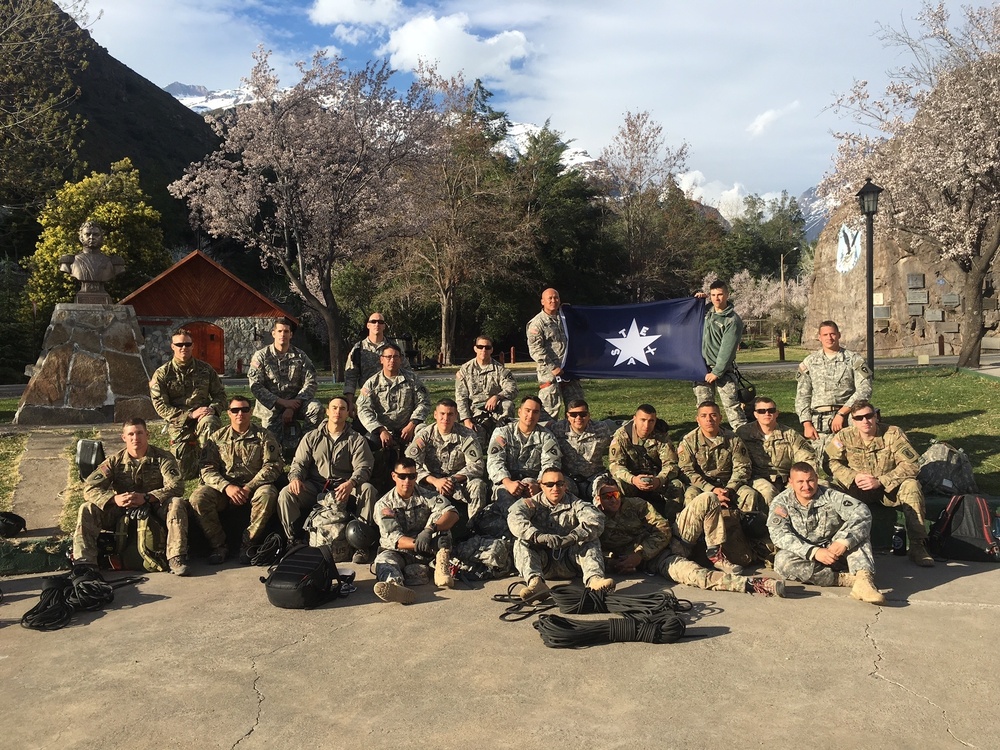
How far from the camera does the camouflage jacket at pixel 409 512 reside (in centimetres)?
781

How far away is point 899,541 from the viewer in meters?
8.22

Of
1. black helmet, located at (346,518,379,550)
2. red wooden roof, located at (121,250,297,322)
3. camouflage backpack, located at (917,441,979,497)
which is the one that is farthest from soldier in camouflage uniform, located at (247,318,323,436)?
red wooden roof, located at (121,250,297,322)

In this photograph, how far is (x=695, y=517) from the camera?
25.4 ft

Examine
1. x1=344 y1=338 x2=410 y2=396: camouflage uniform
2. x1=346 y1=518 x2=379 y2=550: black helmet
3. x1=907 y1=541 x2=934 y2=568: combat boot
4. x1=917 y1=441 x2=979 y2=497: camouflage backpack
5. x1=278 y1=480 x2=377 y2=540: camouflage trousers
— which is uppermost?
x1=344 y1=338 x2=410 y2=396: camouflage uniform

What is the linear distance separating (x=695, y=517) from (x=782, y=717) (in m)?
3.05

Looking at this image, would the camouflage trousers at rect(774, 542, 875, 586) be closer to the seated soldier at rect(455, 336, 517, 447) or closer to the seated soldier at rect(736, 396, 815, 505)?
the seated soldier at rect(736, 396, 815, 505)

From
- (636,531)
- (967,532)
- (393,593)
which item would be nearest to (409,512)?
(393,593)

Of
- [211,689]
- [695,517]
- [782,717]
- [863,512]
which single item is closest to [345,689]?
[211,689]

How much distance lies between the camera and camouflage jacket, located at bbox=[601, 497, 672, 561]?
25.6 ft

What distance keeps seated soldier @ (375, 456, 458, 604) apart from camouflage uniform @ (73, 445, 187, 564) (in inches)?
71.9

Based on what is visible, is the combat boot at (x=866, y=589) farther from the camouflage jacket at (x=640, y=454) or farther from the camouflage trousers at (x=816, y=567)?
the camouflage jacket at (x=640, y=454)

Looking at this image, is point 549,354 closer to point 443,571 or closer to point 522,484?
point 522,484

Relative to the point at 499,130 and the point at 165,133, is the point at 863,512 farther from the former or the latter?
the point at 165,133

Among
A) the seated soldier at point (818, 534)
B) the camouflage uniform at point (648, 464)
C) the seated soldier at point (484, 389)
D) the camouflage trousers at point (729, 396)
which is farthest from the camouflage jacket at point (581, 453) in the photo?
the camouflage trousers at point (729, 396)
